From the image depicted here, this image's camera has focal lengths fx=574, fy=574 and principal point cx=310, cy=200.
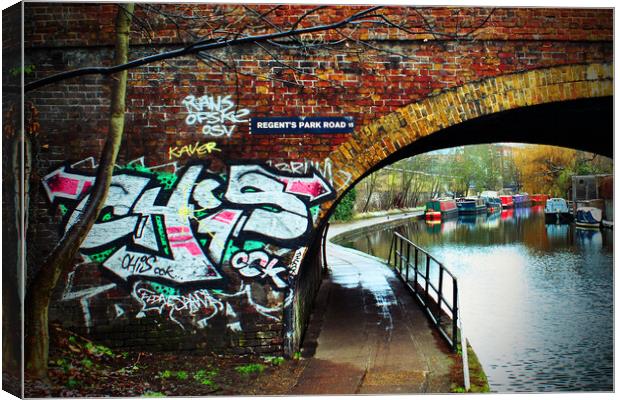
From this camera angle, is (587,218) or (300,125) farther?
(587,218)

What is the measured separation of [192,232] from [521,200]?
4969 centimetres

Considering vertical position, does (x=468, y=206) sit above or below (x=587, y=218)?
below

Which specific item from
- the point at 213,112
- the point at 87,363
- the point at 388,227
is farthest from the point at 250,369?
the point at 388,227

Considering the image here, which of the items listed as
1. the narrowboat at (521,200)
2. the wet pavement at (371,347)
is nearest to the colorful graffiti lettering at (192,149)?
the wet pavement at (371,347)

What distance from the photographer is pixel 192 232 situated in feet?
20.4

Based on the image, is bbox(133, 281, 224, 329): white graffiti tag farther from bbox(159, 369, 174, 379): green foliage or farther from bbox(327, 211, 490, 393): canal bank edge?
bbox(327, 211, 490, 393): canal bank edge

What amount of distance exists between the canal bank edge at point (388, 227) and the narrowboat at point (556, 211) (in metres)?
9.29

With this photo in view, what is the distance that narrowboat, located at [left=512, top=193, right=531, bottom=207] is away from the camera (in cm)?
5022

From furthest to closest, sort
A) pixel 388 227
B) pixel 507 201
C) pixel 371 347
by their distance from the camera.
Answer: pixel 507 201 < pixel 388 227 < pixel 371 347

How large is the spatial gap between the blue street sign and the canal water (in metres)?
3.94

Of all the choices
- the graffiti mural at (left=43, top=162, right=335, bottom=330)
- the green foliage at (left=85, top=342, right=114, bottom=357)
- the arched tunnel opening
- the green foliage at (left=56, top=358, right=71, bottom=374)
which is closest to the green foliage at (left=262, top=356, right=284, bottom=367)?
the graffiti mural at (left=43, top=162, right=335, bottom=330)

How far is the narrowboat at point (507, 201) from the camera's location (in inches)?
2031

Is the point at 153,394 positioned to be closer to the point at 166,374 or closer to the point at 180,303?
the point at 166,374

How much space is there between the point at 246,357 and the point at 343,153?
2464mm
